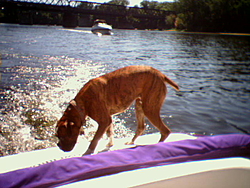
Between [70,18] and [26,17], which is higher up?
[70,18]

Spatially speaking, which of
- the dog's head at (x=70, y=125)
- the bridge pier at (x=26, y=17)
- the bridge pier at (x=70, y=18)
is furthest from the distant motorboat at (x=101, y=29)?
the dog's head at (x=70, y=125)

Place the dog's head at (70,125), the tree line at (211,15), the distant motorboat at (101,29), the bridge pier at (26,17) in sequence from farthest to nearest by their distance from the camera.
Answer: the tree line at (211,15) < the bridge pier at (26,17) < the distant motorboat at (101,29) < the dog's head at (70,125)

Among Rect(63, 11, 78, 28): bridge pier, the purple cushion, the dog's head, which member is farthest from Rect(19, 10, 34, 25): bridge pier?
the purple cushion

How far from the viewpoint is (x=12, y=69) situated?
1446cm

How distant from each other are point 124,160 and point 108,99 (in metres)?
1.18

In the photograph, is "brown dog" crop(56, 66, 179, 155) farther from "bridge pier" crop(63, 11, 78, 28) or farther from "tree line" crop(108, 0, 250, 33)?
"bridge pier" crop(63, 11, 78, 28)

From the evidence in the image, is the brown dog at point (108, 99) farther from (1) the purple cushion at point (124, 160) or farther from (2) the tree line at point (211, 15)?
(2) the tree line at point (211, 15)

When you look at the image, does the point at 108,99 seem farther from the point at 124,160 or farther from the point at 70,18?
the point at 70,18

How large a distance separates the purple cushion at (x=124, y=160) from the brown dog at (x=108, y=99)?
0.85 meters

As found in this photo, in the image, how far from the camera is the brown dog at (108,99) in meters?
2.31

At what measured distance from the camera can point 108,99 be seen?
2.59 meters

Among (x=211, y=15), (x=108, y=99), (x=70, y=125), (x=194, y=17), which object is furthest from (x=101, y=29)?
(x=70, y=125)

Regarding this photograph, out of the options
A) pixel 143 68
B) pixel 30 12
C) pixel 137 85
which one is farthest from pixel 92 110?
pixel 30 12

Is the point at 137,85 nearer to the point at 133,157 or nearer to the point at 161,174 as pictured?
the point at 133,157
